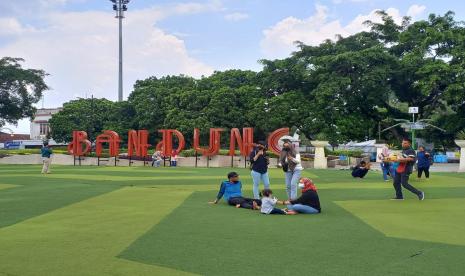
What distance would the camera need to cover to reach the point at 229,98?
166 ft

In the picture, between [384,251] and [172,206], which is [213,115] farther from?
[384,251]

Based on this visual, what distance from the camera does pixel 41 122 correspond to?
370 ft

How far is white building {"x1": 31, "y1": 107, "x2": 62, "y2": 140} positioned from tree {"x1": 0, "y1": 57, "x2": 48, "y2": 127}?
56.0 metres

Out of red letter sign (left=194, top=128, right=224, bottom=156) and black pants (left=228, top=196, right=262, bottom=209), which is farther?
red letter sign (left=194, top=128, right=224, bottom=156)

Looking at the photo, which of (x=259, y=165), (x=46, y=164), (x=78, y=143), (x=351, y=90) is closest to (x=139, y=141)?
(x=78, y=143)

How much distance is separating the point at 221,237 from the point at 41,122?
11177 centimetres

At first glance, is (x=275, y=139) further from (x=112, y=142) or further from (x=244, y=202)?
(x=244, y=202)

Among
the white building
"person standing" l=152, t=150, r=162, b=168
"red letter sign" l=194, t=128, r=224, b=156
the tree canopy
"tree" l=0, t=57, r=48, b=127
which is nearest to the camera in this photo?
"red letter sign" l=194, t=128, r=224, b=156

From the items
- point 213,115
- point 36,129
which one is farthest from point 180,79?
point 36,129

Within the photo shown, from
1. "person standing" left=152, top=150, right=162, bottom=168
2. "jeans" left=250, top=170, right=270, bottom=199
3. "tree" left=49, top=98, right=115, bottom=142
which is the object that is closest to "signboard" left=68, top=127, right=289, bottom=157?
"person standing" left=152, top=150, right=162, bottom=168

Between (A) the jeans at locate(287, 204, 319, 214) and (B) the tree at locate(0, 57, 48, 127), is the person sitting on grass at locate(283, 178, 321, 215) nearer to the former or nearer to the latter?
(A) the jeans at locate(287, 204, 319, 214)

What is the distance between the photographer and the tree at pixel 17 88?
178ft

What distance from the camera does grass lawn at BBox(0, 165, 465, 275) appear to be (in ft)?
22.3

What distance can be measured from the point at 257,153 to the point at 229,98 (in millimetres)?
37167
